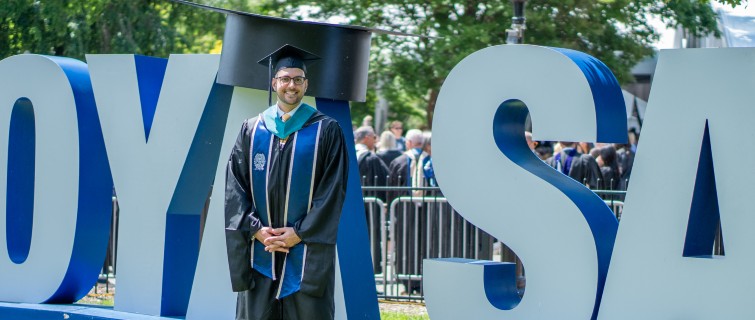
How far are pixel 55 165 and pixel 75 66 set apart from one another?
31.7 inches

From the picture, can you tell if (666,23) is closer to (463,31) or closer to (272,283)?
(463,31)

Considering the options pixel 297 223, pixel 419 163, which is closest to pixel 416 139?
pixel 419 163

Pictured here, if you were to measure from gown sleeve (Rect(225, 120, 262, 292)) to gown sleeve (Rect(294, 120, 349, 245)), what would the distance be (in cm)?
29

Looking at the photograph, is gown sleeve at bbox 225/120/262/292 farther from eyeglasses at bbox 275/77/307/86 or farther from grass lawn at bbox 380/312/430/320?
grass lawn at bbox 380/312/430/320

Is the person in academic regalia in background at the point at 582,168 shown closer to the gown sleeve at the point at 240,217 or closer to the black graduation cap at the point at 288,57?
the black graduation cap at the point at 288,57

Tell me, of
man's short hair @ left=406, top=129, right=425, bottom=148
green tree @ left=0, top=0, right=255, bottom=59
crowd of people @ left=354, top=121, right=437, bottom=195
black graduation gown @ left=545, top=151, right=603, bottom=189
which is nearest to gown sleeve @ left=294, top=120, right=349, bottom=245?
crowd of people @ left=354, top=121, right=437, bottom=195

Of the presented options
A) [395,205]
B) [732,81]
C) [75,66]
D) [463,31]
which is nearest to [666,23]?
[463,31]

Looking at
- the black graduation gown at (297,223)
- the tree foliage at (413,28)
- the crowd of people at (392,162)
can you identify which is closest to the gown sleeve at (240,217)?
the black graduation gown at (297,223)

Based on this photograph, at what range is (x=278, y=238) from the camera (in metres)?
6.77

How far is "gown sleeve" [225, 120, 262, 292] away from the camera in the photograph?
6.86 metres

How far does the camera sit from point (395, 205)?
1231 cm

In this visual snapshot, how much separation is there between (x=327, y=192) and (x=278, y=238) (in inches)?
15.5

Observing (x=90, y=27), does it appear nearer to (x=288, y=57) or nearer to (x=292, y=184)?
(x=288, y=57)

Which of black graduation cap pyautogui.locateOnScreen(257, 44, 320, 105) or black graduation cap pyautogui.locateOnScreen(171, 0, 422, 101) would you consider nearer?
black graduation cap pyautogui.locateOnScreen(257, 44, 320, 105)
